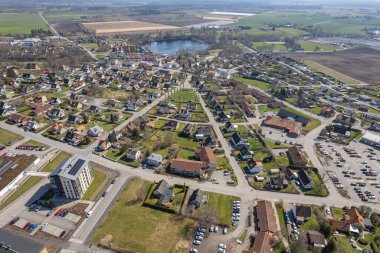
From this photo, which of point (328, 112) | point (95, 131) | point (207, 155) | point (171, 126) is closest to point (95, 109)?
point (95, 131)

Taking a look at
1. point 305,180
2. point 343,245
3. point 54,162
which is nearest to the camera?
point 343,245

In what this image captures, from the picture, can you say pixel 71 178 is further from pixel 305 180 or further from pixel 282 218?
pixel 305 180

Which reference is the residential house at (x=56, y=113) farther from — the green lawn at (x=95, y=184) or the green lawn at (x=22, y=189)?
the green lawn at (x=95, y=184)

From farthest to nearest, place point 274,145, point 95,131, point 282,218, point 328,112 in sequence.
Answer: point 328,112, point 95,131, point 274,145, point 282,218

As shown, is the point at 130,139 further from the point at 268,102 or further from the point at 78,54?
the point at 78,54

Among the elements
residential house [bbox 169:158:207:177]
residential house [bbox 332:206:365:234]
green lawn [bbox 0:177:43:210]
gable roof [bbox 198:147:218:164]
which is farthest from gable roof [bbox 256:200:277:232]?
green lawn [bbox 0:177:43:210]

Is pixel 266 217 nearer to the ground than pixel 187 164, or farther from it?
nearer to the ground

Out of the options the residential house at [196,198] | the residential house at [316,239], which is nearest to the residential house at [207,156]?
the residential house at [196,198]
